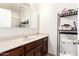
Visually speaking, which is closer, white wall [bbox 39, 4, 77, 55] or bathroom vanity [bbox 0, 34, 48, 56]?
bathroom vanity [bbox 0, 34, 48, 56]

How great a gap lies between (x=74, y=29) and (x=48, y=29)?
1.59ft

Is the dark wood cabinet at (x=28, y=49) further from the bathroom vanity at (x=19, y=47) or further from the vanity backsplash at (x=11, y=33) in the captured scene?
the vanity backsplash at (x=11, y=33)

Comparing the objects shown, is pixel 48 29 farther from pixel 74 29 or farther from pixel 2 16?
pixel 2 16

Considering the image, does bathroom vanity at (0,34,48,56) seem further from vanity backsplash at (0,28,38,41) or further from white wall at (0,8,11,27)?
white wall at (0,8,11,27)

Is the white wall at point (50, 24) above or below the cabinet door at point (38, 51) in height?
above

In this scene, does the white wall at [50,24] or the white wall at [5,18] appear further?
the white wall at [50,24]

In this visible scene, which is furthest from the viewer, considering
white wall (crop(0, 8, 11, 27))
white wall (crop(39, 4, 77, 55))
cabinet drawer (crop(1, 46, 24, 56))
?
white wall (crop(39, 4, 77, 55))

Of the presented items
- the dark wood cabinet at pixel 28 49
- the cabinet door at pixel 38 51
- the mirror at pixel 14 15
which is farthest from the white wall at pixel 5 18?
the cabinet door at pixel 38 51

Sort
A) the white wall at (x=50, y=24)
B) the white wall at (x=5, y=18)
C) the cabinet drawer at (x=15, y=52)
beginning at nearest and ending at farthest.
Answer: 1. the cabinet drawer at (x=15, y=52)
2. the white wall at (x=5, y=18)
3. the white wall at (x=50, y=24)

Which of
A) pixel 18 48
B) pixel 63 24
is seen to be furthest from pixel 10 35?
pixel 63 24

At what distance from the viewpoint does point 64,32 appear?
6.40 ft

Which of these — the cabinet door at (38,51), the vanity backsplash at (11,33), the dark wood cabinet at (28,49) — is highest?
the vanity backsplash at (11,33)

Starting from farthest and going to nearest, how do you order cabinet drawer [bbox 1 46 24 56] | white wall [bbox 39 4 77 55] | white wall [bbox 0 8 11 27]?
1. white wall [bbox 39 4 77 55]
2. white wall [bbox 0 8 11 27]
3. cabinet drawer [bbox 1 46 24 56]

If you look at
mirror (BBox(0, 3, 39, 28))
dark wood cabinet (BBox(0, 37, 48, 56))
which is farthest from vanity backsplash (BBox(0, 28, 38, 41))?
dark wood cabinet (BBox(0, 37, 48, 56))
